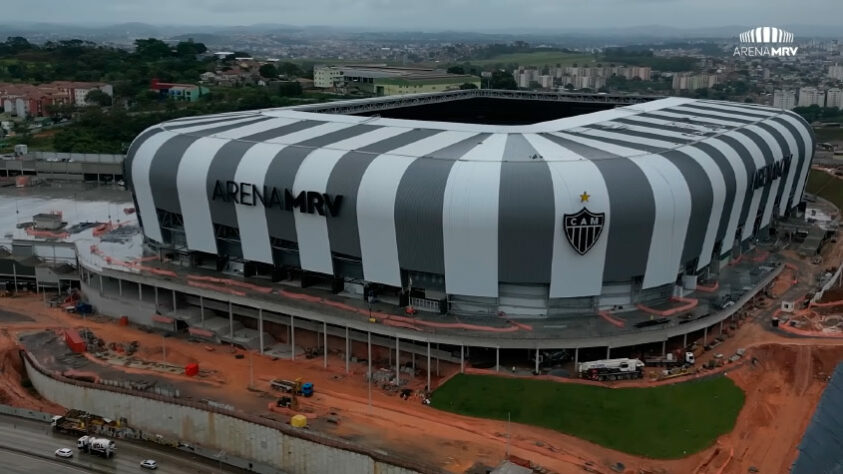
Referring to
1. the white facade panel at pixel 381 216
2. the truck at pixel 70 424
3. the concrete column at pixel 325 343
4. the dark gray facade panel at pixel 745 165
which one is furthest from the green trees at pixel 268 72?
the truck at pixel 70 424

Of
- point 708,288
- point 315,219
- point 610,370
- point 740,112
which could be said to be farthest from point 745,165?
point 315,219

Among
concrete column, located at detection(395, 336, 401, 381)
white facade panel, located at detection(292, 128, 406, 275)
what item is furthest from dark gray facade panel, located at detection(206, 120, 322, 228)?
concrete column, located at detection(395, 336, 401, 381)

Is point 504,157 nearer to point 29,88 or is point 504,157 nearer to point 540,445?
point 540,445

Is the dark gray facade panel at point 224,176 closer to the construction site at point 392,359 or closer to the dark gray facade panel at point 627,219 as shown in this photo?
the construction site at point 392,359

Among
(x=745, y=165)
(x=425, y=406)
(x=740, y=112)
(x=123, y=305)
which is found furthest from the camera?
(x=740, y=112)

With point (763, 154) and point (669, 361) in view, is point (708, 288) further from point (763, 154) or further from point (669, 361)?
point (763, 154)

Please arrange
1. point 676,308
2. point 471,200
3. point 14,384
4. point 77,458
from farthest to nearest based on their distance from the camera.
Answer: point 676,308 → point 14,384 → point 471,200 → point 77,458

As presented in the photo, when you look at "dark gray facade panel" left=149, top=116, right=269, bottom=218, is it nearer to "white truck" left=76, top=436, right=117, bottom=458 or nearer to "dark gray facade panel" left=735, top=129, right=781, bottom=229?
"white truck" left=76, top=436, right=117, bottom=458

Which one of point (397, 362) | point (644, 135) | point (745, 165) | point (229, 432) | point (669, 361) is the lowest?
point (229, 432)
